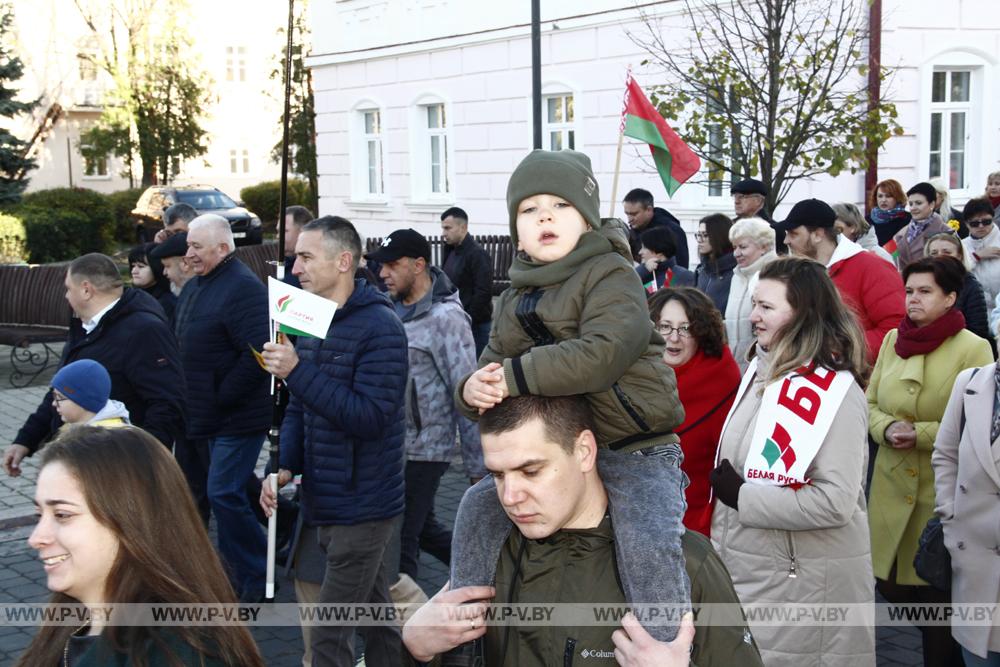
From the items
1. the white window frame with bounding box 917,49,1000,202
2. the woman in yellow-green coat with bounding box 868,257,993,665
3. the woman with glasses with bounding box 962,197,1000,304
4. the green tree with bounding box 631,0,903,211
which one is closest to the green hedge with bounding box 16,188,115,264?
the green tree with bounding box 631,0,903,211

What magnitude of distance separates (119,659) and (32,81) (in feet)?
169

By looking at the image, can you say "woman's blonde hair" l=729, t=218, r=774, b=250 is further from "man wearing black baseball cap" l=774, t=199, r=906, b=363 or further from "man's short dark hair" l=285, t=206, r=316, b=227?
"man's short dark hair" l=285, t=206, r=316, b=227

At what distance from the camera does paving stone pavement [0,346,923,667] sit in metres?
5.96

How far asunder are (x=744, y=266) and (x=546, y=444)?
530cm

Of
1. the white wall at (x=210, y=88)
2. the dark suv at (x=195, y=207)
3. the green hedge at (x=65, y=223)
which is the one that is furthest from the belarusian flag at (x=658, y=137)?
the white wall at (x=210, y=88)

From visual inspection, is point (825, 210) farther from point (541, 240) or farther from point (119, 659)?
point (119, 659)

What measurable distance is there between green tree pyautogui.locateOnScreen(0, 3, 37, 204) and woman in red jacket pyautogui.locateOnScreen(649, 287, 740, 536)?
2577cm

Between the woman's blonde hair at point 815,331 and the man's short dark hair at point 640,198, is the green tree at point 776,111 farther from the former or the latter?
the woman's blonde hair at point 815,331

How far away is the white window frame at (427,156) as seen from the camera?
24016mm

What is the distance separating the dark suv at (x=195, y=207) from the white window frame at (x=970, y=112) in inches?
859

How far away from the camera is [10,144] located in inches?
1099

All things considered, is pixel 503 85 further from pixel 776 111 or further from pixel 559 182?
pixel 559 182

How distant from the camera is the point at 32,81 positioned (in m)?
49.2

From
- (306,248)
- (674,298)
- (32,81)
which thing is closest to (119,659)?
(306,248)
